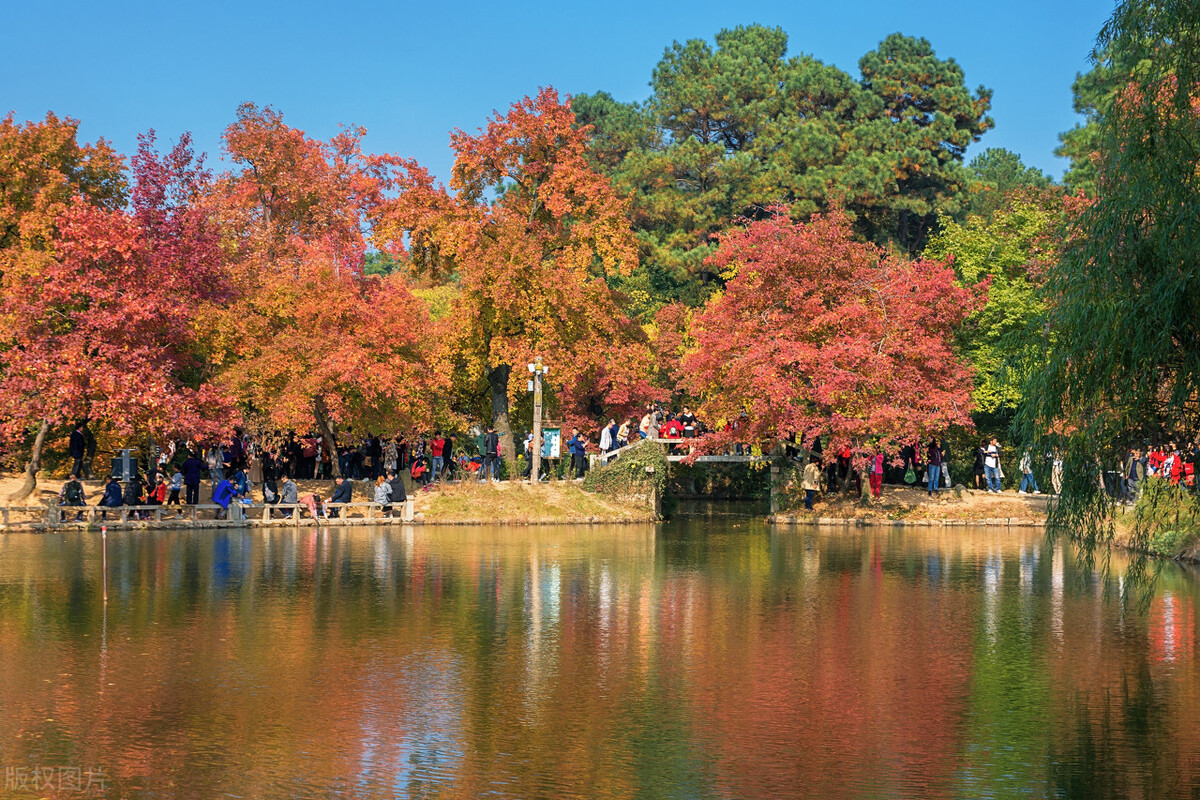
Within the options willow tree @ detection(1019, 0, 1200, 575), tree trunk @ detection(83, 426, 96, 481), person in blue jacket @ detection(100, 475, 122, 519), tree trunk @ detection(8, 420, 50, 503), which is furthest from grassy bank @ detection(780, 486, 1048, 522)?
willow tree @ detection(1019, 0, 1200, 575)

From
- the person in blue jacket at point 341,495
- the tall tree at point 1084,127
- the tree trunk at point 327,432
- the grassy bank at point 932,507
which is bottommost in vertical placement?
the grassy bank at point 932,507

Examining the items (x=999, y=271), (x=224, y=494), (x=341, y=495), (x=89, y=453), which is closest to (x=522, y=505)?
(x=341, y=495)

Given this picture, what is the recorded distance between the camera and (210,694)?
13750 mm

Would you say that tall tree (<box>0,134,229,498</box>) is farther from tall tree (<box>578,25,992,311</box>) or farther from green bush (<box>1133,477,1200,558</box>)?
tall tree (<box>578,25,992,311</box>)

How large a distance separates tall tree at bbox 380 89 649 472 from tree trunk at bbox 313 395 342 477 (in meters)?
4.76

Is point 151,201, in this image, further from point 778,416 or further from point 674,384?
point 674,384

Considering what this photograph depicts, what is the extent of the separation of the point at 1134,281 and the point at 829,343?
23992mm

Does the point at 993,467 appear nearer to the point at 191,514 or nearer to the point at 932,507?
the point at 932,507

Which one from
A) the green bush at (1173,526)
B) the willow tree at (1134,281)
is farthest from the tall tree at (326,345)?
the willow tree at (1134,281)

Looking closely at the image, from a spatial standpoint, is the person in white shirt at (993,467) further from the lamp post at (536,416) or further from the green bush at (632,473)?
the lamp post at (536,416)

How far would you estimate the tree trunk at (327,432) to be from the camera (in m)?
41.0

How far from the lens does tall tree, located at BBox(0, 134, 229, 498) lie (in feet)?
110

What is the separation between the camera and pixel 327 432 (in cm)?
4247

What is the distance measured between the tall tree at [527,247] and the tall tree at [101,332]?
357 inches
